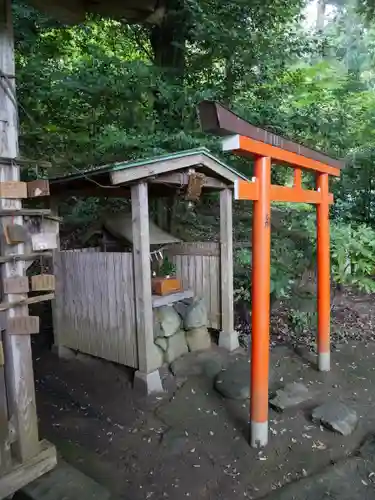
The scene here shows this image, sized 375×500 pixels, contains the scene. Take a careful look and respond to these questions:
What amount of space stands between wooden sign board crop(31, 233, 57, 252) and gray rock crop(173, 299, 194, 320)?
2820mm

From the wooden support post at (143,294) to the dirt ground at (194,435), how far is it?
25 cm

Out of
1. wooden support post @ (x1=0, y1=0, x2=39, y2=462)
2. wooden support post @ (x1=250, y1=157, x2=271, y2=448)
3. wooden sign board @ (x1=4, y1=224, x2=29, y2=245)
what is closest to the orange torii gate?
wooden support post @ (x1=250, y1=157, x2=271, y2=448)

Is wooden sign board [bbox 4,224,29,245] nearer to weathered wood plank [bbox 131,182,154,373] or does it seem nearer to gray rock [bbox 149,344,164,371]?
weathered wood plank [bbox 131,182,154,373]

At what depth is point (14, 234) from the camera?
2.73 metres

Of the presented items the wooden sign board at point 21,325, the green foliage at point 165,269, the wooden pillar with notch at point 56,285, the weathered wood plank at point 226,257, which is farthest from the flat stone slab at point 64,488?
the weathered wood plank at point 226,257

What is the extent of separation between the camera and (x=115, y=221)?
5.92 meters

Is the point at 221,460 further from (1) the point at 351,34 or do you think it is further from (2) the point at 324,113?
(1) the point at 351,34

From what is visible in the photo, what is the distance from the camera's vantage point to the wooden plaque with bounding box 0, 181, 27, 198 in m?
2.72

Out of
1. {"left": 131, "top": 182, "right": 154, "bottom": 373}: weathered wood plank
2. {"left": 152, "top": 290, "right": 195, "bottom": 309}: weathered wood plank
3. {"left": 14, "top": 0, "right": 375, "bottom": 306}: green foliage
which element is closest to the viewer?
{"left": 131, "top": 182, "right": 154, "bottom": 373}: weathered wood plank

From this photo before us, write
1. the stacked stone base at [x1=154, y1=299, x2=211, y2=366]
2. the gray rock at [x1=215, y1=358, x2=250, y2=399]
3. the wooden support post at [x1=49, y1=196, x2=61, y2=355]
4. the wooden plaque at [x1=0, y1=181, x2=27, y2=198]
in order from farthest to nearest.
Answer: the wooden support post at [x1=49, y1=196, x2=61, y2=355]
the stacked stone base at [x1=154, y1=299, x2=211, y2=366]
the gray rock at [x1=215, y1=358, x2=250, y2=399]
the wooden plaque at [x1=0, y1=181, x2=27, y2=198]

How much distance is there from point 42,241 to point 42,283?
0.32m

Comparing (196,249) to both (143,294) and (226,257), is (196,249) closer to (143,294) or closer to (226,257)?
(226,257)

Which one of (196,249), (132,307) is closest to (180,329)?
(132,307)

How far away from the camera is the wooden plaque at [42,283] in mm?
2832
